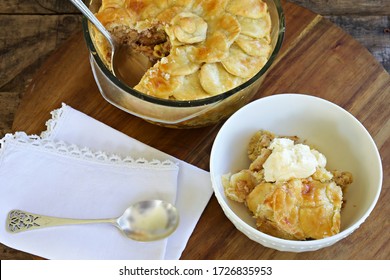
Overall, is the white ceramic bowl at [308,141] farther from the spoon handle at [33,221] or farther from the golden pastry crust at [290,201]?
the spoon handle at [33,221]

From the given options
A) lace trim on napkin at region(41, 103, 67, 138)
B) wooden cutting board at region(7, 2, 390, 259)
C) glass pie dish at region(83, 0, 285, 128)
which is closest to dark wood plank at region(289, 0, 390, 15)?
→ wooden cutting board at region(7, 2, 390, 259)

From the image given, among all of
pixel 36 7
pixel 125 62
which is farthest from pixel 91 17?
pixel 36 7

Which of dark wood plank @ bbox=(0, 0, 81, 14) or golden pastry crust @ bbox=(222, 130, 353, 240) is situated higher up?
dark wood plank @ bbox=(0, 0, 81, 14)

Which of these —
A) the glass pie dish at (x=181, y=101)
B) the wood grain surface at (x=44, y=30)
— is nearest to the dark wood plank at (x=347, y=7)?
the wood grain surface at (x=44, y=30)

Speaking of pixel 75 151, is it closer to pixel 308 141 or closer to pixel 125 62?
pixel 125 62

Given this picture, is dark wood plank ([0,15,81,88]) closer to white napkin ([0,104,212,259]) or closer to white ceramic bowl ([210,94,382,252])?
white napkin ([0,104,212,259])
